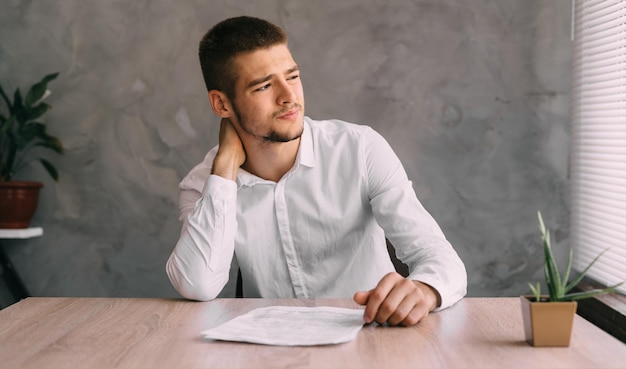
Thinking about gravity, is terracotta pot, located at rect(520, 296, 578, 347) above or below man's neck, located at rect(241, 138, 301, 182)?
below

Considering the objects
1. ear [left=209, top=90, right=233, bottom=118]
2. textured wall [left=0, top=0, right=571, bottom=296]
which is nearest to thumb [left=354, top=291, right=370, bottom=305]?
ear [left=209, top=90, right=233, bottom=118]

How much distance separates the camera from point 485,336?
4.15 ft

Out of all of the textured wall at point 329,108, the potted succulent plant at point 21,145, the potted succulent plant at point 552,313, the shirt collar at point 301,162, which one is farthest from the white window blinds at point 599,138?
the potted succulent plant at point 21,145

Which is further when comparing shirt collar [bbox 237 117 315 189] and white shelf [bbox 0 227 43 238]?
white shelf [bbox 0 227 43 238]

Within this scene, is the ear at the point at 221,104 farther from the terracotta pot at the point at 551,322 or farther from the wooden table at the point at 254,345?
the terracotta pot at the point at 551,322

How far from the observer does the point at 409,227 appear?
193 cm

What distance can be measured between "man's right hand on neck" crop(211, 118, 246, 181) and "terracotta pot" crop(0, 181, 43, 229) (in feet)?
5.05

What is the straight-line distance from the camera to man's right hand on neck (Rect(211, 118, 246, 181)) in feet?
6.62

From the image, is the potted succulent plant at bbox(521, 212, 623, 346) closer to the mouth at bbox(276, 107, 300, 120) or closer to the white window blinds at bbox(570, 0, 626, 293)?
the mouth at bbox(276, 107, 300, 120)

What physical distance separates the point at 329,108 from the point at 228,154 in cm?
134

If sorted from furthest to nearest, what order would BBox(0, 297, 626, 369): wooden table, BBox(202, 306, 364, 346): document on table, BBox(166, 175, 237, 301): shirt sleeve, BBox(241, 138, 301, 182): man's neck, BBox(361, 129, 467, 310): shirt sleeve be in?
BBox(241, 138, 301, 182): man's neck
BBox(166, 175, 237, 301): shirt sleeve
BBox(361, 129, 467, 310): shirt sleeve
BBox(202, 306, 364, 346): document on table
BBox(0, 297, 626, 369): wooden table

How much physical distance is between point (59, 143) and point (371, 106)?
5.10ft

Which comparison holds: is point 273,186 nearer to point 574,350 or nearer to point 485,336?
point 485,336

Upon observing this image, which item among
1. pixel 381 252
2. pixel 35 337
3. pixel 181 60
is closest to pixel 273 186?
pixel 381 252
